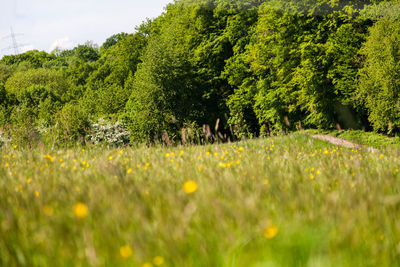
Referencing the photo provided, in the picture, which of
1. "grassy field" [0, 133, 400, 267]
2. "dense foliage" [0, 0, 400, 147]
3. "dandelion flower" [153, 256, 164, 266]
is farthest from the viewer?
"dense foliage" [0, 0, 400, 147]

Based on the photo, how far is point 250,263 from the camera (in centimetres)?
171

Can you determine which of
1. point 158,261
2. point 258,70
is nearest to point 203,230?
point 158,261

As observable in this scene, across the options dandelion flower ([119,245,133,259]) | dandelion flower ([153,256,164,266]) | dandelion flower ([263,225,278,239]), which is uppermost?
dandelion flower ([119,245,133,259])

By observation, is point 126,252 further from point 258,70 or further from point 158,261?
point 258,70

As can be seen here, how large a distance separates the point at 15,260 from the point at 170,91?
2925cm

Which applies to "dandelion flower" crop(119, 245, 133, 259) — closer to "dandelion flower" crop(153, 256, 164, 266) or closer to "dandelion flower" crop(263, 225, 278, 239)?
"dandelion flower" crop(153, 256, 164, 266)

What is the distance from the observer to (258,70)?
29406 mm

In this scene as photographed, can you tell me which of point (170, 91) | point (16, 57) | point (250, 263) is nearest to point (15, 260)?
point (250, 263)

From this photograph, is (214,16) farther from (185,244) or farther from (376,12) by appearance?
(185,244)

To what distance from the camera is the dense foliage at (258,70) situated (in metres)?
23.1

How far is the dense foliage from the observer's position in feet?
75.8

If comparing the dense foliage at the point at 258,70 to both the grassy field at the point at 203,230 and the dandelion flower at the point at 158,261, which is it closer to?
the grassy field at the point at 203,230

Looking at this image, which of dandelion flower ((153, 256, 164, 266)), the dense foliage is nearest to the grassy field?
dandelion flower ((153, 256, 164, 266))

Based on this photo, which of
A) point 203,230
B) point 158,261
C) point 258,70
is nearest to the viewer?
point 158,261
